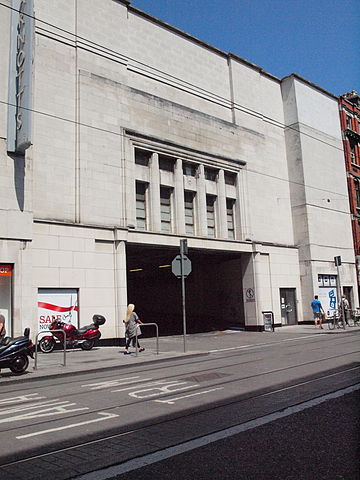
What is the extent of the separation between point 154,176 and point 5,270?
30.9ft

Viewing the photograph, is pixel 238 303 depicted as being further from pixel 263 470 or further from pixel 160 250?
pixel 263 470

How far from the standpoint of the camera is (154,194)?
75.9 feet

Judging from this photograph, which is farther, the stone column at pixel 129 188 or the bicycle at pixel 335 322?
the bicycle at pixel 335 322

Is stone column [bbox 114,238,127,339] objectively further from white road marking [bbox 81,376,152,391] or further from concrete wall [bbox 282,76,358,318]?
concrete wall [bbox 282,76,358,318]

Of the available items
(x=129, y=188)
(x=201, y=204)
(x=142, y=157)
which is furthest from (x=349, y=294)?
(x=129, y=188)

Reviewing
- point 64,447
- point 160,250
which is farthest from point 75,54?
point 64,447

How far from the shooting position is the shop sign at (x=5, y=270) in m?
16.4

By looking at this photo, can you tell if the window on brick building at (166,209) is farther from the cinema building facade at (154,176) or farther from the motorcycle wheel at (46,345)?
the motorcycle wheel at (46,345)

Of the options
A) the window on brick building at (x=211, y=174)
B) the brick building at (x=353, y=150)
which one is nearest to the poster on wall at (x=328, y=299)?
the brick building at (x=353, y=150)

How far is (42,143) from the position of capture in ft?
64.1

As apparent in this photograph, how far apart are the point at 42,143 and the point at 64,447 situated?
16291mm

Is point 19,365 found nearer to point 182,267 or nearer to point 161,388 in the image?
point 161,388

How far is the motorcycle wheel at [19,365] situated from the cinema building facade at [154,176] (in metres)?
5.14

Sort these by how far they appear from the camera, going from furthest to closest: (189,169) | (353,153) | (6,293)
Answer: (353,153)
(189,169)
(6,293)
